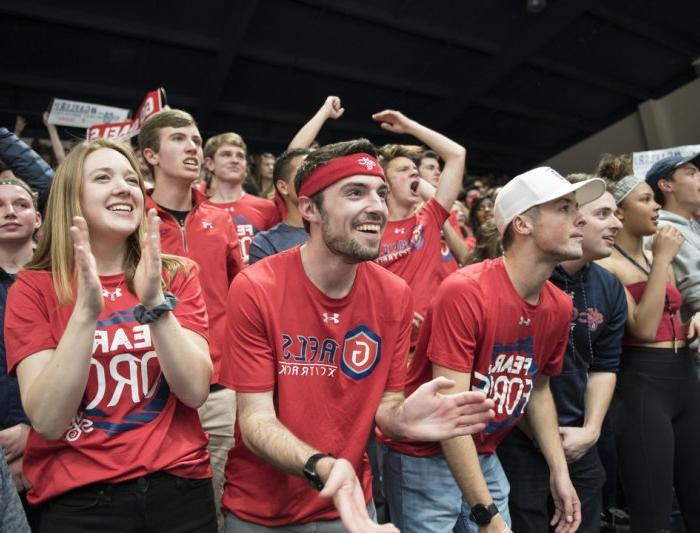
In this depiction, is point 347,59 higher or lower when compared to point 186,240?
higher

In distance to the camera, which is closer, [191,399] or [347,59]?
[191,399]

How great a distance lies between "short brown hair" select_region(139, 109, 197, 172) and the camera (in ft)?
11.8

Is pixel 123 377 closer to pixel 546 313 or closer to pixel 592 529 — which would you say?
pixel 546 313

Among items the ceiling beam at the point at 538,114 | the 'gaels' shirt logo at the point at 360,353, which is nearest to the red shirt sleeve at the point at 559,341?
the 'gaels' shirt logo at the point at 360,353

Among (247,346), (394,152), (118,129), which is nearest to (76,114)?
(118,129)

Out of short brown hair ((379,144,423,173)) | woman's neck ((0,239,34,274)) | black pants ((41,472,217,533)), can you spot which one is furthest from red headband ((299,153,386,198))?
short brown hair ((379,144,423,173))

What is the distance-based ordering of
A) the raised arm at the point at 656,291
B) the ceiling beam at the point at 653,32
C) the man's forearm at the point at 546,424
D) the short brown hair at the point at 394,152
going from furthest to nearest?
the ceiling beam at the point at 653,32 < the short brown hair at the point at 394,152 < the raised arm at the point at 656,291 < the man's forearm at the point at 546,424

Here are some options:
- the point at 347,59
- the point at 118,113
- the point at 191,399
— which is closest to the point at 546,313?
the point at 191,399

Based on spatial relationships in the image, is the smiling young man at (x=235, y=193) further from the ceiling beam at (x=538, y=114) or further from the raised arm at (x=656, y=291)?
the ceiling beam at (x=538, y=114)

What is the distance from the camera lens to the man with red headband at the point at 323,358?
197 cm

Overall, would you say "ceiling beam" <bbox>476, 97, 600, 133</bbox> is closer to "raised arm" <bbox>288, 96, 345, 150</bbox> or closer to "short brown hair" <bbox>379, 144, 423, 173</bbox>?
"short brown hair" <bbox>379, 144, 423, 173</bbox>

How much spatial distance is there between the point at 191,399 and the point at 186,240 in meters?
1.57

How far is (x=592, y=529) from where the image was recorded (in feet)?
9.24

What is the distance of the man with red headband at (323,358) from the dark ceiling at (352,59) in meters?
7.74
